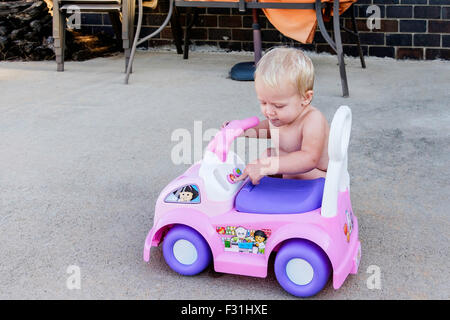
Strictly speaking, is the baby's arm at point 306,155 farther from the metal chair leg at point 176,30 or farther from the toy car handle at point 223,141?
the metal chair leg at point 176,30

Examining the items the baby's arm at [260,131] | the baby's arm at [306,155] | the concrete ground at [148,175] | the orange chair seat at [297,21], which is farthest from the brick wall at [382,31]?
the baby's arm at [306,155]

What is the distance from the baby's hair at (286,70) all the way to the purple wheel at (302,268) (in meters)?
0.37

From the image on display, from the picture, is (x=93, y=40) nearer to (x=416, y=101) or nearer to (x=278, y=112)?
(x=416, y=101)

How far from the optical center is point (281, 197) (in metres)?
1.43

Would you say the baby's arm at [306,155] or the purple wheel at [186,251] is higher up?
the baby's arm at [306,155]

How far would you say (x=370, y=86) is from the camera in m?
3.65

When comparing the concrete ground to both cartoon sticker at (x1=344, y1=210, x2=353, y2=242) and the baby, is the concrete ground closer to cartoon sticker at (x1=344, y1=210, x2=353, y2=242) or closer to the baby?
cartoon sticker at (x1=344, y1=210, x2=353, y2=242)

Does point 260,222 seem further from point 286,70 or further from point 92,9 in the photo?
point 92,9

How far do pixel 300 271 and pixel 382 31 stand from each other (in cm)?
364

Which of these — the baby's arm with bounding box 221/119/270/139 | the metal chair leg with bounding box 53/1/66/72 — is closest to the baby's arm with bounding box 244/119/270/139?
the baby's arm with bounding box 221/119/270/139

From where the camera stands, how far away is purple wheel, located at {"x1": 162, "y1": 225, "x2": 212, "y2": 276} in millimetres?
1480

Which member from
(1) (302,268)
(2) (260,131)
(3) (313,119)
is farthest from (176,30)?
(1) (302,268)

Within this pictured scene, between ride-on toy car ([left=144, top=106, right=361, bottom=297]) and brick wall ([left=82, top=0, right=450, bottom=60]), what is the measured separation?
3.37 metres

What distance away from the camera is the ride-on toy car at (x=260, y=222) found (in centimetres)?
137
